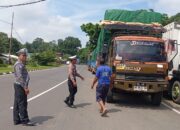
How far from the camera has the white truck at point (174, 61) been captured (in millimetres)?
15024

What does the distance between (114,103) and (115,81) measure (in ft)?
3.98

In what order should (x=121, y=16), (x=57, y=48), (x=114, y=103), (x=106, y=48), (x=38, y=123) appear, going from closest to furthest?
(x=38, y=123) < (x=114, y=103) < (x=106, y=48) < (x=121, y=16) < (x=57, y=48)

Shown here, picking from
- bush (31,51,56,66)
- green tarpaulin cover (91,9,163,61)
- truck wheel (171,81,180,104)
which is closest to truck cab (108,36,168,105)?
truck wheel (171,81,180,104)

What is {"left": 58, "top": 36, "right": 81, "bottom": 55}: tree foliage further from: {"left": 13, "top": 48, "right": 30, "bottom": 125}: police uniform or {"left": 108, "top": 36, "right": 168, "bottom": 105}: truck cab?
{"left": 13, "top": 48, "right": 30, "bottom": 125}: police uniform

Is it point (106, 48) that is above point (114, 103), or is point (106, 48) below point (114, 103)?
above

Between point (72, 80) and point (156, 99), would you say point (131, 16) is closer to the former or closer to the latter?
point (156, 99)

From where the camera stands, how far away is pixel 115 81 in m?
13.8

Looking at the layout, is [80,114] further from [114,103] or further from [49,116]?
[114,103]

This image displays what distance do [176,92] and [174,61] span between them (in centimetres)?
158

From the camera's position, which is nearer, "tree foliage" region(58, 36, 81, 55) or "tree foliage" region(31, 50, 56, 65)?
"tree foliage" region(31, 50, 56, 65)

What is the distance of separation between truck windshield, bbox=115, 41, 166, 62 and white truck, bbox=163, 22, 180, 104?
0.64 m

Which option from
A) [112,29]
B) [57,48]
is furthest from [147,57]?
[57,48]

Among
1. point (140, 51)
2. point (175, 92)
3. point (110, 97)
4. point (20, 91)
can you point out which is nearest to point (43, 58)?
point (175, 92)

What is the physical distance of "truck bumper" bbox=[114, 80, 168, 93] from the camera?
13828mm
